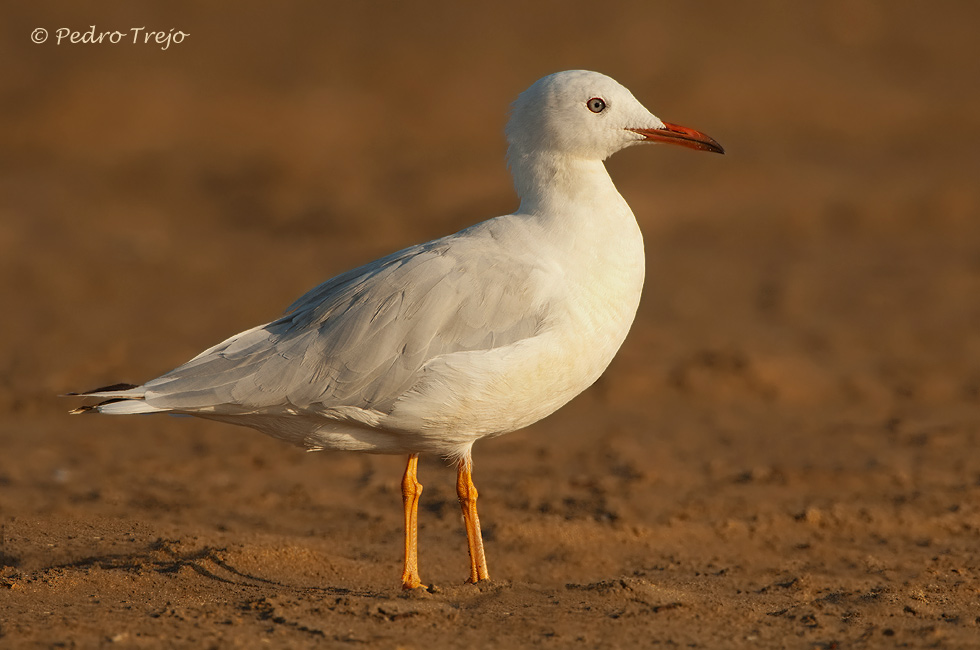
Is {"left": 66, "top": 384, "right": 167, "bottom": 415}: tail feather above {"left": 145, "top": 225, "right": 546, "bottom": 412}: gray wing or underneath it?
underneath

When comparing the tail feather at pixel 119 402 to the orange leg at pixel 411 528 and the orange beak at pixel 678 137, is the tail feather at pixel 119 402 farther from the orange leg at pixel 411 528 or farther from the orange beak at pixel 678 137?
the orange beak at pixel 678 137

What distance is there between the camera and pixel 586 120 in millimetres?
6500

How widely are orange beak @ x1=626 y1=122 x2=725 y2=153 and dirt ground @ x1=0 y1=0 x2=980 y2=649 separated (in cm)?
254

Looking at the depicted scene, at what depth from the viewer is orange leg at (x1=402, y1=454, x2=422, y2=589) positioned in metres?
6.37

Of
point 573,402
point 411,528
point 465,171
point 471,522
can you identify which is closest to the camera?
point 411,528

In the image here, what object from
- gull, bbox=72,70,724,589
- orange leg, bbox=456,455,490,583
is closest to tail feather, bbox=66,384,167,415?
gull, bbox=72,70,724,589

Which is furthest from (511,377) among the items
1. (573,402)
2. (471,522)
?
(573,402)

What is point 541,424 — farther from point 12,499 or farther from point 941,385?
point 12,499

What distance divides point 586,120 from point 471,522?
2391mm

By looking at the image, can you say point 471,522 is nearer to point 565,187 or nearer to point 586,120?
point 565,187

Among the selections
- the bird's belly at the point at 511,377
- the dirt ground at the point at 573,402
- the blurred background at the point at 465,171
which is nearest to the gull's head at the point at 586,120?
the bird's belly at the point at 511,377

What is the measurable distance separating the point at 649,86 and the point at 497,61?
301 cm

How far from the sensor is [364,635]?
5199 mm

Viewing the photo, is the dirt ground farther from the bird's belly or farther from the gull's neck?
the gull's neck
